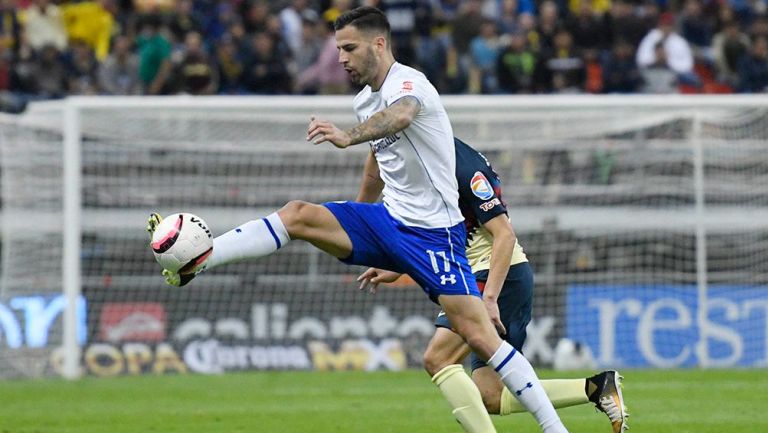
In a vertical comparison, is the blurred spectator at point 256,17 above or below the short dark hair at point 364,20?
above

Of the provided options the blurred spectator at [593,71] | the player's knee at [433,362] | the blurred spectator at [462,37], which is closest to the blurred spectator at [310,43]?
the blurred spectator at [462,37]

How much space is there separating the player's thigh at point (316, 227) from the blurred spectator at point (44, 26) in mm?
14058

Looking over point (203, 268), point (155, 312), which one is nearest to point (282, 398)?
point (155, 312)

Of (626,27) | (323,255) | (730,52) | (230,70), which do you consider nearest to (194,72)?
(230,70)

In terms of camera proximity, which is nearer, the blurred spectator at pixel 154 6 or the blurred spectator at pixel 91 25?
the blurred spectator at pixel 91 25

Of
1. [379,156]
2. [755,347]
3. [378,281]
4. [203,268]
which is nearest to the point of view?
[203,268]

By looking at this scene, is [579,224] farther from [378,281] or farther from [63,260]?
[378,281]

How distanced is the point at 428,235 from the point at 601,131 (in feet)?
34.2

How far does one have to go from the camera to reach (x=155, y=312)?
1694cm

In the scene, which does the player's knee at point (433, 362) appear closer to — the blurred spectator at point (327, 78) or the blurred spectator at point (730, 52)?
the blurred spectator at point (327, 78)

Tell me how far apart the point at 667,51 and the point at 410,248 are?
1429 cm

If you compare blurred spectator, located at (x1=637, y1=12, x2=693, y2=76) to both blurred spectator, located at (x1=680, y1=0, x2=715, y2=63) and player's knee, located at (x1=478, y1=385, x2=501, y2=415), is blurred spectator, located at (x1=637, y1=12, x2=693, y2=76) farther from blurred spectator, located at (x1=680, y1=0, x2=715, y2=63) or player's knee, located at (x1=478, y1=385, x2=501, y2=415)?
player's knee, located at (x1=478, y1=385, x2=501, y2=415)

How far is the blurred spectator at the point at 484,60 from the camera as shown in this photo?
20766 millimetres

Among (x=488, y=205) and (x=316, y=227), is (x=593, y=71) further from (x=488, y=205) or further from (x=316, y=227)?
(x=316, y=227)
